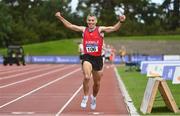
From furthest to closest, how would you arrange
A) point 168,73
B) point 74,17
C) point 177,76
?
point 74,17, point 168,73, point 177,76

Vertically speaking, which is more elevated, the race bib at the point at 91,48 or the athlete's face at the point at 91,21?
the athlete's face at the point at 91,21

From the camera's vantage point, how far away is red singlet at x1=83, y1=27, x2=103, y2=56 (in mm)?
13977

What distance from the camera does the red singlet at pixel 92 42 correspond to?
13977 mm

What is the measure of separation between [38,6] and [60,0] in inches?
249

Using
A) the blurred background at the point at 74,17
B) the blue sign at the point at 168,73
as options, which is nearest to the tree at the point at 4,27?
the blurred background at the point at 74,17

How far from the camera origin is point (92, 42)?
45.8 ft

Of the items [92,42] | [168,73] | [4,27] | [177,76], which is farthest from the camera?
[4,27]

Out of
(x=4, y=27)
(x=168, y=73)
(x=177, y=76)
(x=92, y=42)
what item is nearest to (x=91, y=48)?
(x=92, y=42)

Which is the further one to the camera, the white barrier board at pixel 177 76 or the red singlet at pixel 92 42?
the white barrier board at pixel 177 76

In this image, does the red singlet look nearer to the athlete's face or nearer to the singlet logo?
the singlet logo

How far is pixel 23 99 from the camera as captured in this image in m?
17.5

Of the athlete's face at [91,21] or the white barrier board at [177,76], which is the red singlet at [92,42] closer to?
the athlete's face at [91,21]

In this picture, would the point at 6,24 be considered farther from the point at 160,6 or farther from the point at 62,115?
the point at 62,115

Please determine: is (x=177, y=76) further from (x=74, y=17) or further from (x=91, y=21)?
(x=74, y=17)
